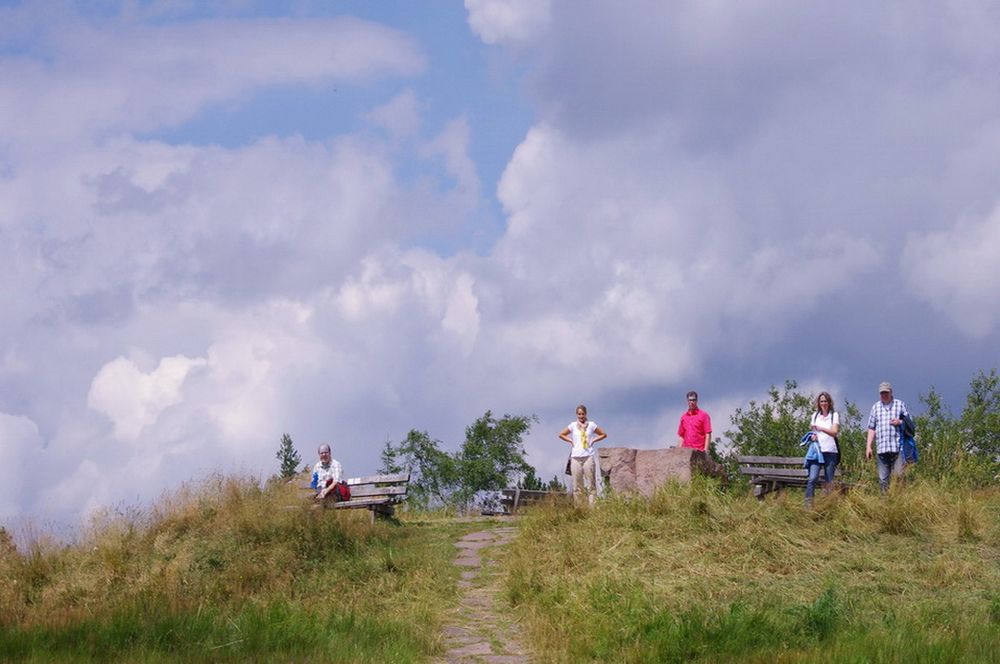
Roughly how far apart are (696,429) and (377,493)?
5.60m

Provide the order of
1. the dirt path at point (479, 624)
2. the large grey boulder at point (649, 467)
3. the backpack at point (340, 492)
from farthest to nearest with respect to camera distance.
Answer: the backpack at point (340, 492) < the large grey boulder at point (649, 467) < the dirt path at point (479, 624)

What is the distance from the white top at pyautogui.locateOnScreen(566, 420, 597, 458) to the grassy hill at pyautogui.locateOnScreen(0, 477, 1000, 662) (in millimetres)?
1743

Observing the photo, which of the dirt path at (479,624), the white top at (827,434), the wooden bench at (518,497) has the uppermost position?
the white top at (827,434)

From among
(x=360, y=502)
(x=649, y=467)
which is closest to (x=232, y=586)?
(x=360, y=502)

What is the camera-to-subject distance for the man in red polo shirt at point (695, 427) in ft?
57.5

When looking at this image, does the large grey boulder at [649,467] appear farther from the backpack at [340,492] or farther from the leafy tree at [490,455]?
the leafy tree at [490,455]

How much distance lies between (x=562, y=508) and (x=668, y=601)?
4714mm

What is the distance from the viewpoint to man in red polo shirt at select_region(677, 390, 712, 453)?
1753 cm

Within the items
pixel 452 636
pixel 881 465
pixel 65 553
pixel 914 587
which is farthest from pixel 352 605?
pixel 881 465

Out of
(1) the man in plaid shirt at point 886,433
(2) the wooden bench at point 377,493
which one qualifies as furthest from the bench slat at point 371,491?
(1) the man in plaid shirt at point 886,433

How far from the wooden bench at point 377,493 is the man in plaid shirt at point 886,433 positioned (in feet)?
25.2

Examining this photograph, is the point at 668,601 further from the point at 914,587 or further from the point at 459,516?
the point at 459,516

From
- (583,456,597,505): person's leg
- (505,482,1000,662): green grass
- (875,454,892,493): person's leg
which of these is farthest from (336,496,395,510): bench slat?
(875,454,892,493): person's leg

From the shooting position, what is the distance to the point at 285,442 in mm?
69875
